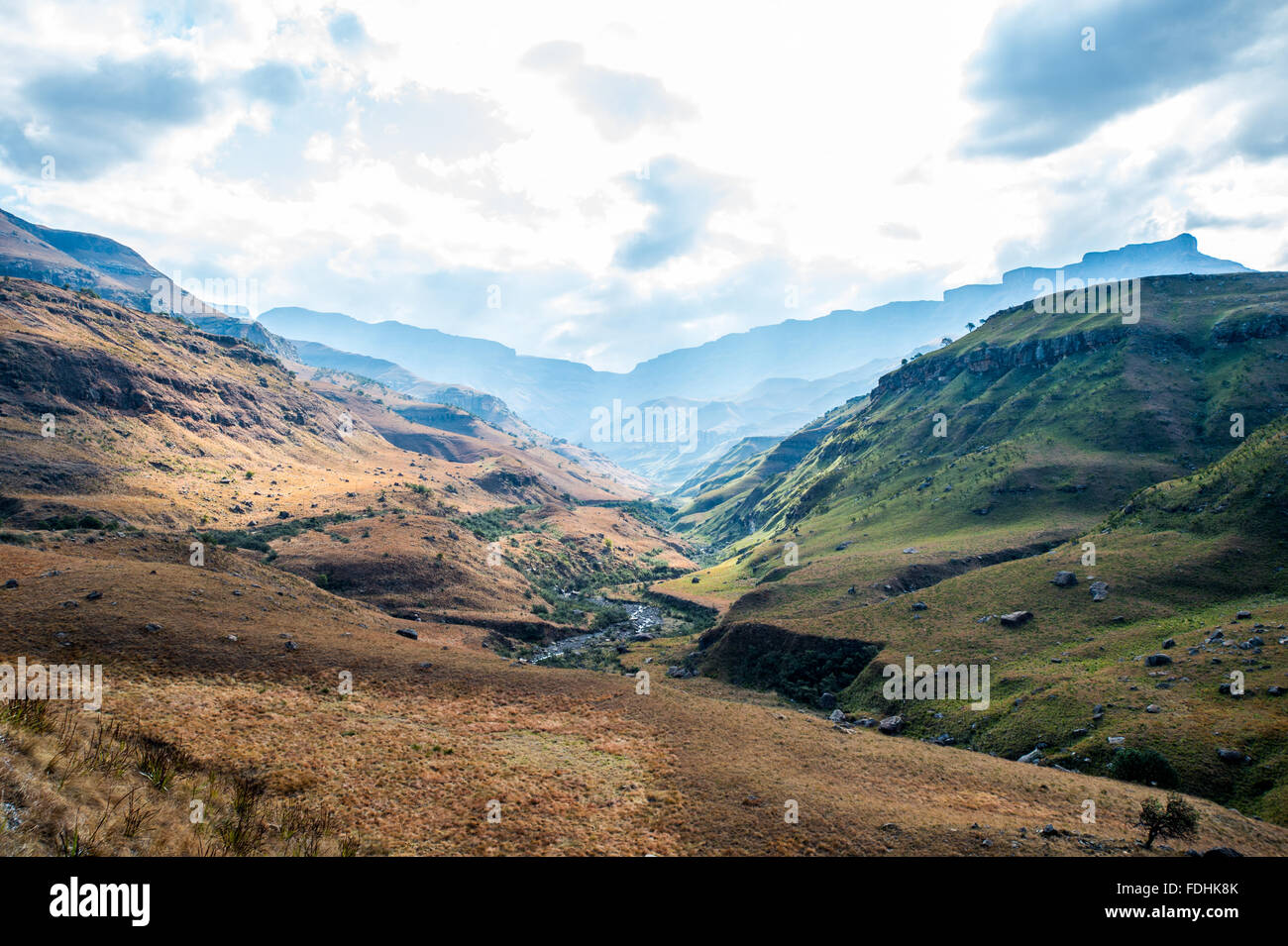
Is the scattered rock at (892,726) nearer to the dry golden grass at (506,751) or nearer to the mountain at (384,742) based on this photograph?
the mountain at (384,742)

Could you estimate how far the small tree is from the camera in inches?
893

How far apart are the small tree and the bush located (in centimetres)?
840

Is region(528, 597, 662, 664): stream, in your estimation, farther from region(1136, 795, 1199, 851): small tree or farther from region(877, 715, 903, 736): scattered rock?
region(1136, 795, 1199, 851): small tree

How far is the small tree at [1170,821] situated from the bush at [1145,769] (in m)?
8.40

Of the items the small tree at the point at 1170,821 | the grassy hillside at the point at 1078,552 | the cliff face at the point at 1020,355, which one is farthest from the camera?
the cliff face at the point at 1020,355

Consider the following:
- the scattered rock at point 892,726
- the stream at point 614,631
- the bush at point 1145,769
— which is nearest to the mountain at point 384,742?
the bush at point 1145,769

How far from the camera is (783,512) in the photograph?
599 ft

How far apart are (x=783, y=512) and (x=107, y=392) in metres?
181

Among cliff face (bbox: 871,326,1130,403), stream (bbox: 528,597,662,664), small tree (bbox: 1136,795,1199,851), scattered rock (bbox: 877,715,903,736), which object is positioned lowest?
stream (bbox: 528,597,662,664)

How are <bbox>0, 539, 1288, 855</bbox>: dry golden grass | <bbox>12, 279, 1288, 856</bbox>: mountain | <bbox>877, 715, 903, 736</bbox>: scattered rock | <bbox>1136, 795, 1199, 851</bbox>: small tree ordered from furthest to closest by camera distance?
1. <bbox>877, 715, 903, 736</bbox>: scattered rock
2. <bbox>0, 539, 1288, 855</bbox>: dry golden grass
3. <bbox>1136, 795, 1199, 851</bbox>: small tree
4. <bbox>12, 279, 1288, 856</bbox>: mountain

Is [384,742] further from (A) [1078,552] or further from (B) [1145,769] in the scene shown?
(A) [1078,552]

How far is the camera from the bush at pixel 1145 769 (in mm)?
31016

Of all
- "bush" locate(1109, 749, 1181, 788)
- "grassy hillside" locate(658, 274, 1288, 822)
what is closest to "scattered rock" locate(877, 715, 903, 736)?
"grassy hillside" locate(658, 274, 1288, 822)

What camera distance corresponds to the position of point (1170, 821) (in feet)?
75.0
